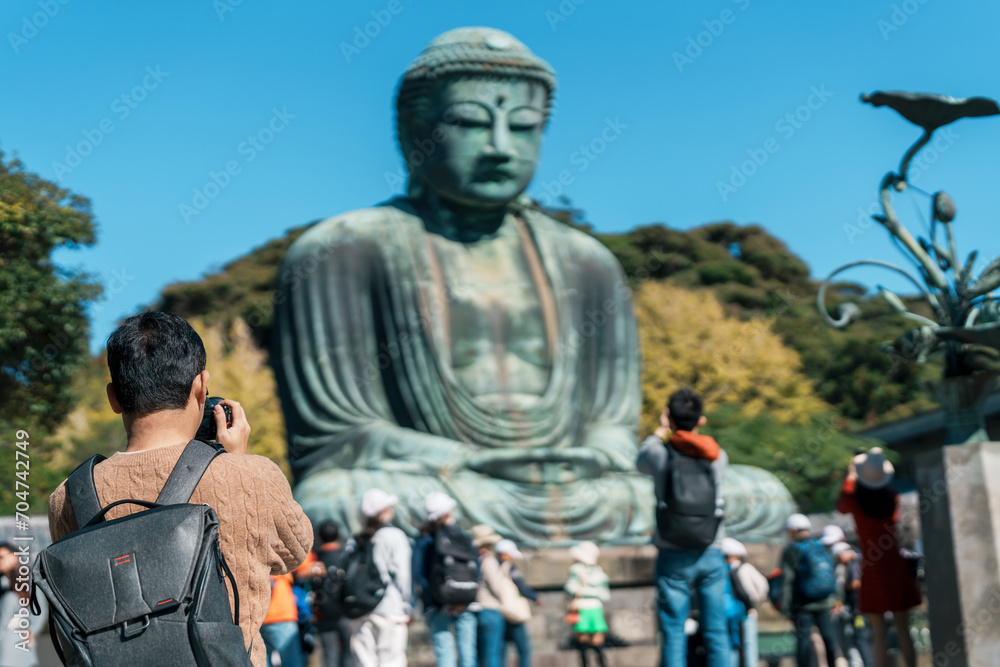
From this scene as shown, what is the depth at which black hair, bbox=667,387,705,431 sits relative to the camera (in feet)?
15.5

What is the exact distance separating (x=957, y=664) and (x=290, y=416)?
22.5 feet

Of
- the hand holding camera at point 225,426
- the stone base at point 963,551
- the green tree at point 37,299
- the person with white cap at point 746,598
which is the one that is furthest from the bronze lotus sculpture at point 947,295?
the green tree at point 37,299

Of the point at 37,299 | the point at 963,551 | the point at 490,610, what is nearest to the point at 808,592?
the point at 490,610

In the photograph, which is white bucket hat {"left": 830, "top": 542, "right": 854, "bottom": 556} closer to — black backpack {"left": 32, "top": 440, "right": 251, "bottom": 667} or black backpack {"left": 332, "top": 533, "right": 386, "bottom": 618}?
black backpack {"left": 332, "top": 533, "right": 386, "bottom": 618}

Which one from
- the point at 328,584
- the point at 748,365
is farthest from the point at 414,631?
the point at 748,365

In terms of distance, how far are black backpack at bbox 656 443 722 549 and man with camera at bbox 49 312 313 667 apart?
2.83 meters

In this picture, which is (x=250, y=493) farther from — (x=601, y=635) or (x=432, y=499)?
(x=601, y=635)

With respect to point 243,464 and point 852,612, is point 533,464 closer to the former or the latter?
point 852,612

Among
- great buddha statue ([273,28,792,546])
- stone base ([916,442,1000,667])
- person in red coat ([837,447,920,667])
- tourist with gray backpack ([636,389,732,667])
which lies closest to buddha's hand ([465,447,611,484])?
great buddha statue ([273,28,792,546])

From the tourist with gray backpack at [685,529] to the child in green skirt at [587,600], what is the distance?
2297 mm

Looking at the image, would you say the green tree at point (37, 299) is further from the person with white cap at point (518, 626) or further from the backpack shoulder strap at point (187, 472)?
the backpack shoulder strap at point (187, 472)

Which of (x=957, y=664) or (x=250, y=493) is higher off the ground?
(x=250, y=493)

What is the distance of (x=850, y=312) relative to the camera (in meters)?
6.11

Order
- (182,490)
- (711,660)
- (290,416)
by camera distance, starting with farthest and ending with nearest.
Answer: (290,416), (711,660), (182,490)
